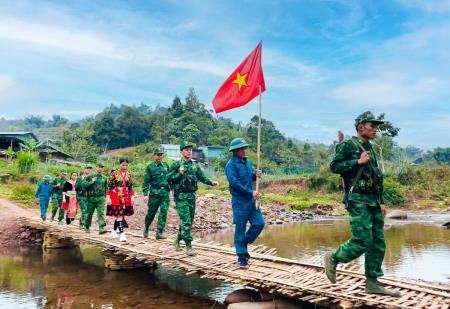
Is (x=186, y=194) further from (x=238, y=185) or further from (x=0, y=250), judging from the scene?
(x=0, y=250)

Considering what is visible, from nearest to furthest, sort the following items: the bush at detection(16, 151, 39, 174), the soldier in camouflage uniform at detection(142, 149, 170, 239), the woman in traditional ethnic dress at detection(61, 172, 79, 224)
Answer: the soldier in camouflage uniform at detection(142, 149, 170, 239) → the woman in traditional ethnic dress at detection(61, 172, 79, 224) → the bush at detection(16, 151, 39, 174)

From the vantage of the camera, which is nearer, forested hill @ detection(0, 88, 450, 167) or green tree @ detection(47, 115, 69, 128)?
forested hill @ detection(0, 88, 450, 167)

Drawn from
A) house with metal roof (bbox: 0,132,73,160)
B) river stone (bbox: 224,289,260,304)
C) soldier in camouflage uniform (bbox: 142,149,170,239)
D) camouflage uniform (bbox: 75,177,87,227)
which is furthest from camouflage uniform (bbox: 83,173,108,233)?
house with metal roof (bbox: 0,132,73,160)

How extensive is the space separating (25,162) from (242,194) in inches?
1004

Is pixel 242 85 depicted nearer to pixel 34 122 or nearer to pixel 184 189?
pixel 184 189

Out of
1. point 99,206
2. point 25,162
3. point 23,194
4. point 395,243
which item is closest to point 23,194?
point 23,194

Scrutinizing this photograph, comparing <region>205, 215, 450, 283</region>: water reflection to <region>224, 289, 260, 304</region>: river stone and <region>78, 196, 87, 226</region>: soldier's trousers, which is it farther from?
<region>78, 196, 87, 226</region>: soldier's trousers

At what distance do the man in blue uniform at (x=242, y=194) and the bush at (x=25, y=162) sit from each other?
2512cm

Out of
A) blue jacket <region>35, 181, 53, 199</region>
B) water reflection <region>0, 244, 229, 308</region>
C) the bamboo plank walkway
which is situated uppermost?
blue jacket <region>35, 181, 53, 199</region>

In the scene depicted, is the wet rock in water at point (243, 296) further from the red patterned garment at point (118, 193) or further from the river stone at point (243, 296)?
the red patterned garment at point (118, 193)

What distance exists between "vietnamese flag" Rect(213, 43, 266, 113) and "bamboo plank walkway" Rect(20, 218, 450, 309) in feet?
9.10

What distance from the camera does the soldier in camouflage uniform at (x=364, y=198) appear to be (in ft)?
17.7

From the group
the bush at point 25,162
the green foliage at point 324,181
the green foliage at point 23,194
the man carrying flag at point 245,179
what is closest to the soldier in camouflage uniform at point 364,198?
the man carrying flag at point 245,179

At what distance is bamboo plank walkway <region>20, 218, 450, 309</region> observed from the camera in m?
5.47
